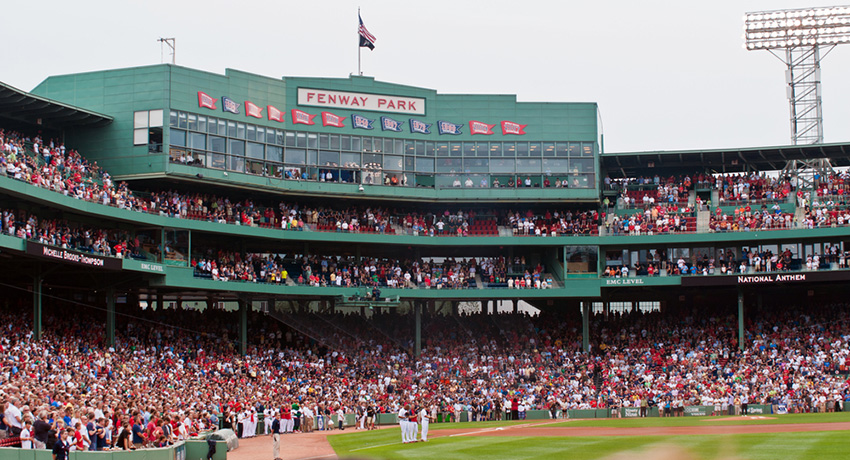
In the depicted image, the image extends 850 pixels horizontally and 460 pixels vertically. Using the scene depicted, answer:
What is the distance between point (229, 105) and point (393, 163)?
32.6ft

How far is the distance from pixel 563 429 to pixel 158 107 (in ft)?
89.4

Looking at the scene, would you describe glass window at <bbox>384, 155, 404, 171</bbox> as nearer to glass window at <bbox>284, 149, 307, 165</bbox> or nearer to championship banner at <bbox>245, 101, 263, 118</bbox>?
glass window at <bbox>284, 149, 307, 165</bbox>

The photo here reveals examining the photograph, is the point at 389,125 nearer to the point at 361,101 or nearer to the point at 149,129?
the point at 361,101

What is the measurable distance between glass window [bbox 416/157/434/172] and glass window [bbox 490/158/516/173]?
140 inches

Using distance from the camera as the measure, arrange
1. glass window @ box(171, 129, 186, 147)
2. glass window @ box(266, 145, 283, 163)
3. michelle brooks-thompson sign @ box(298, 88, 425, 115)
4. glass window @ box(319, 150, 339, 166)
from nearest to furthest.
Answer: glass window @ box(171, 129, 186, 147) → glass window @ box(266, 145, 283, 163) → glass window @ box(319, 150, 339, 166) → michelle brooks-thompson sign @ box(298, 88, 425, 115)

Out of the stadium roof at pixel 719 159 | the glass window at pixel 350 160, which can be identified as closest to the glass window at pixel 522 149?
the stadium roof at pixel 719 159

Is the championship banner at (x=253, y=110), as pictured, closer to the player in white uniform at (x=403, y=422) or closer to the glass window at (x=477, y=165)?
the glass window at (x=477, y=165)

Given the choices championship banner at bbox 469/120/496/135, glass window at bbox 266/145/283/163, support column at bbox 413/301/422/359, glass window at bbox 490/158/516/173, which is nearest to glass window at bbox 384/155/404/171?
championship banner at bbox 469/120/496/135

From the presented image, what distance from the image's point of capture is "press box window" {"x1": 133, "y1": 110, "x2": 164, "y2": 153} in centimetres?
4700

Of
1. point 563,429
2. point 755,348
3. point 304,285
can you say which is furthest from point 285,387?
point 755,348

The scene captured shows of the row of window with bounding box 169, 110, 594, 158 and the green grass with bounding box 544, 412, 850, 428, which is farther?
the row of window with bounding box 169, 110, 594, 158

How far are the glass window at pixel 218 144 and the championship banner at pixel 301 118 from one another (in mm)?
4433

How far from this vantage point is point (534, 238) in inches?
2048

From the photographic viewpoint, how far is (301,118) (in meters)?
51.4
